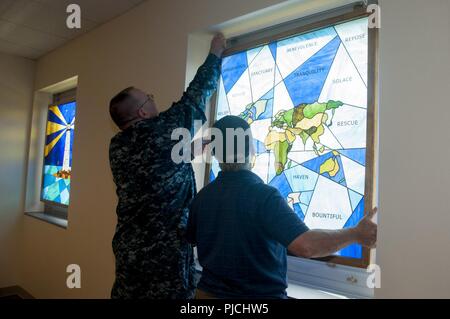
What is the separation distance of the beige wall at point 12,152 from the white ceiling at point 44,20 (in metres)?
0.34

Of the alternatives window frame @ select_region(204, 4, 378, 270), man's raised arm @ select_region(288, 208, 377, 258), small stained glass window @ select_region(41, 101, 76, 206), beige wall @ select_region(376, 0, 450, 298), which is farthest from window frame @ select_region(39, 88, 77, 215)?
beige wall @ select_region(376, 0, 450, 298)

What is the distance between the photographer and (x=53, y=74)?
352cm

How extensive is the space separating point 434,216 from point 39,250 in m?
3.67

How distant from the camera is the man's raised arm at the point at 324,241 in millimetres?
1024

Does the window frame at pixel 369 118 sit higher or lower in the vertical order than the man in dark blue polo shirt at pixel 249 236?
higher

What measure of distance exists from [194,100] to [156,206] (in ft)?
1.74

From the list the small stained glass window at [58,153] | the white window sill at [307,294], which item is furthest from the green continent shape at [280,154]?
the small stained glass window at [58,153]

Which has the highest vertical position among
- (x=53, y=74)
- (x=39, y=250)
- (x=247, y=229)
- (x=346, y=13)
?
(x=53, y=74)

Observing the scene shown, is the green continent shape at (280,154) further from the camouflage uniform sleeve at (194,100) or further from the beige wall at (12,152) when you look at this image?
the beige wall at (12,152)

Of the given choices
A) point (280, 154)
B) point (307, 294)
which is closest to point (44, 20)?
point (280, 154)

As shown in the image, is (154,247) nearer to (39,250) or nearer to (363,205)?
(363,205)

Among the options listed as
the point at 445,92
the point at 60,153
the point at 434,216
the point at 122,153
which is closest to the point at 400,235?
the point at 434,216
